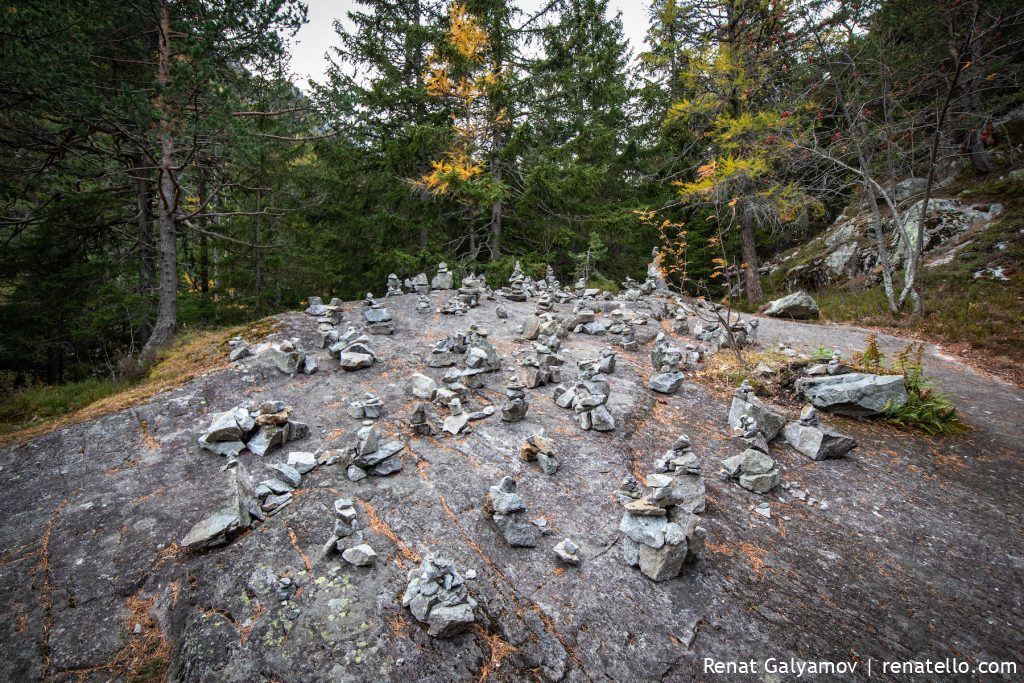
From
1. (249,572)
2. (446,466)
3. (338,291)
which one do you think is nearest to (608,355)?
(446,466)

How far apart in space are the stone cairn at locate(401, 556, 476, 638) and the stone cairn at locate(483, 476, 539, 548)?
435mm

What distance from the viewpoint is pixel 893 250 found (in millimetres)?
11641

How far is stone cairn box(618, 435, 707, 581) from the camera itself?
209 cm

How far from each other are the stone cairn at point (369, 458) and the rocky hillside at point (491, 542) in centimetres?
2

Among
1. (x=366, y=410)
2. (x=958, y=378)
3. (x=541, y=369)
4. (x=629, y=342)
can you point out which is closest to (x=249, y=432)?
(x=366, y=410)

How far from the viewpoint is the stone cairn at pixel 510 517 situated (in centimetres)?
230

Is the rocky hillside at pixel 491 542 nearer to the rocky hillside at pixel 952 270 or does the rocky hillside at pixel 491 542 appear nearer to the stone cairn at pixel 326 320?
the stone cairn at pixel 326 320

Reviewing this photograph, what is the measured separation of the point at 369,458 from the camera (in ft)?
9.50

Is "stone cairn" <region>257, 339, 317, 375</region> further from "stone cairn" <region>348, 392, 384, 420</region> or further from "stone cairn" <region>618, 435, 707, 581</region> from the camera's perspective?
"stone cairn" <region>618, 435, 707, 581</region>

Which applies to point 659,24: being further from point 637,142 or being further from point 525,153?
point 525,153

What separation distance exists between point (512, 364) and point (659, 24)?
14784 millimetres

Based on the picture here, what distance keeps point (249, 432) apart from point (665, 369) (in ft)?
15.0

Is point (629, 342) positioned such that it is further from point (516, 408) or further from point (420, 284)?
point (420, 284)

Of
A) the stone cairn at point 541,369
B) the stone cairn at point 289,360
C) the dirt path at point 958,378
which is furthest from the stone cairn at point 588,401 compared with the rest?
the dirt path at point 958,378
